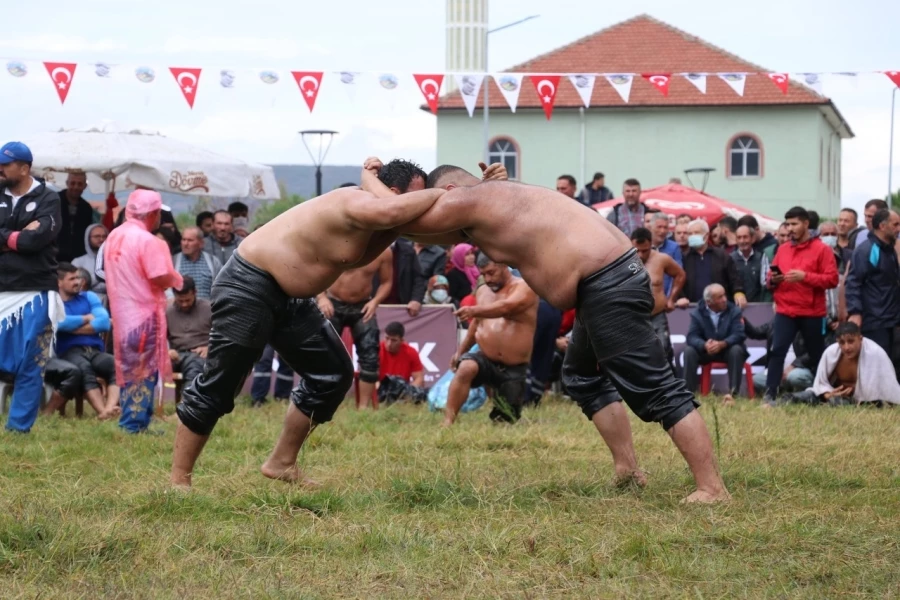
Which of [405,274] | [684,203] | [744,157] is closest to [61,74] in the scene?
[405,274]

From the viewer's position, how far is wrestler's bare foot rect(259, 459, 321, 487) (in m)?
5.95

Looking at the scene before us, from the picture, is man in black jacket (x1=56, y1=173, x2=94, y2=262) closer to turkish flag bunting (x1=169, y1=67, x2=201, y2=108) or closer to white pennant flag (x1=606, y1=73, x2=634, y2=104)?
turkish flag bunting (x1=169, y1=67, x2=201, y2=108)

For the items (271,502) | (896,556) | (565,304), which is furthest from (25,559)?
(896,556)

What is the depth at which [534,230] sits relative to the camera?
5211 mm

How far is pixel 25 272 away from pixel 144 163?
512 centimetres

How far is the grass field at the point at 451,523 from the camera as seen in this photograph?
3.92 metres

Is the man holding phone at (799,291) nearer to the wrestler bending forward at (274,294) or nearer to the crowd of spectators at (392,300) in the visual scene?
the crowd of spectators at (392,300)

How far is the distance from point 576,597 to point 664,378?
1.69m

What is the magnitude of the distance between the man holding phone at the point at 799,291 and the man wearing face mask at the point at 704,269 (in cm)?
83

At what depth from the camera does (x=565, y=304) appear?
209 inches

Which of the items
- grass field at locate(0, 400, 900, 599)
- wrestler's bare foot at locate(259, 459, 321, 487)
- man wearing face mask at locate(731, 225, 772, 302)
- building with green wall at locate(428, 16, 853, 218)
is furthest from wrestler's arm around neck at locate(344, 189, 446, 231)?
building with green wall at locate(428, 16, 853, 218)

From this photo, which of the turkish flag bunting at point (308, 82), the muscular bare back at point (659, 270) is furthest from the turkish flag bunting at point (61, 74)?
the muscular bare back at point (659, 270)

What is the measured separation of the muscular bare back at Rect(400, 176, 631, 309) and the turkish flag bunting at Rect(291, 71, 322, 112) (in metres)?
7.78

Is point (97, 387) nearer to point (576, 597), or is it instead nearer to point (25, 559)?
point (25, 559)
